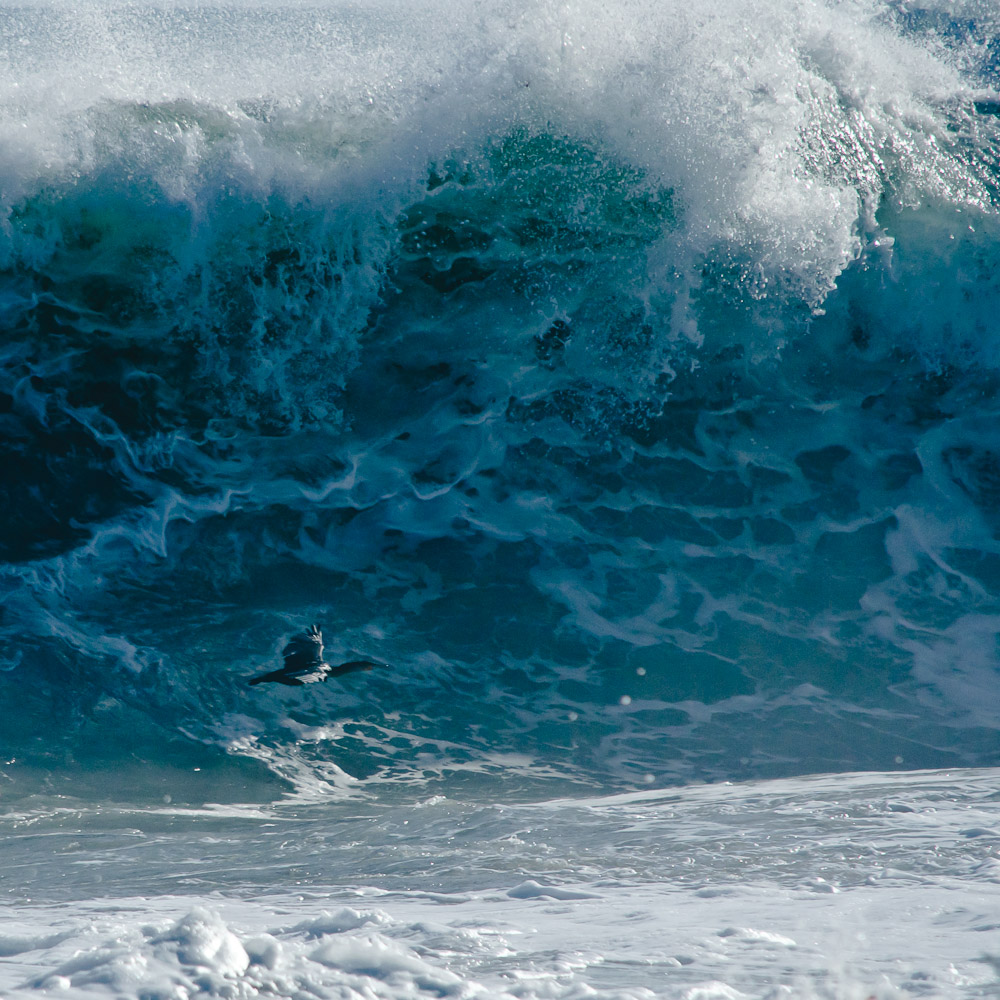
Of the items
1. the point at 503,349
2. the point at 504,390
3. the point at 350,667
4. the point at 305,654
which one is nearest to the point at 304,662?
the point at 305,654

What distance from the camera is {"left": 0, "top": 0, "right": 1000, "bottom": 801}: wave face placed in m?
5.15

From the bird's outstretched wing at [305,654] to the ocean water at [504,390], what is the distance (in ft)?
1.89

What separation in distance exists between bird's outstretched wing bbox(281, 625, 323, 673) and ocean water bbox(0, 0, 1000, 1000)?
0.58m

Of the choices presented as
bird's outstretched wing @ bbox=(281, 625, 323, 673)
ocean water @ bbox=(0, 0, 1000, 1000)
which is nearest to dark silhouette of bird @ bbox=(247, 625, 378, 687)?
bird's outstretched wing @ bbox=(281, 625, 323, 673)

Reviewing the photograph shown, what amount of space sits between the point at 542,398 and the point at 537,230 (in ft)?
3.70

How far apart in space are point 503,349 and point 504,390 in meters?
0.27

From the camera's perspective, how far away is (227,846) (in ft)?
12.7

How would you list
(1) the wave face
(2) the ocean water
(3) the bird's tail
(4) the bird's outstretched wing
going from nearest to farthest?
(4) the bird's outstretched wing
(3) the bird's tail
(2) the ocean water
(1) the wave face

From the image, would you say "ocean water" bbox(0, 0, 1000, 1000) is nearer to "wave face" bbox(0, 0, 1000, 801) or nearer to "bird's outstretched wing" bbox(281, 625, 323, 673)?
"wave face" bbox(0, 0, 1000, 801)

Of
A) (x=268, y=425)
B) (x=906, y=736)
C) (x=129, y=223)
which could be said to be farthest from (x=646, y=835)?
(x=129, y=223)

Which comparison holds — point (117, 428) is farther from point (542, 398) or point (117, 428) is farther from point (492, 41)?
point (492, 41)

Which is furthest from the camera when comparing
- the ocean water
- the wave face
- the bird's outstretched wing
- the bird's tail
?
the wave face

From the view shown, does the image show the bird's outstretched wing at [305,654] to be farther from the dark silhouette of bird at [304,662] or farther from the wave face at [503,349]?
the wave face at [503,349]

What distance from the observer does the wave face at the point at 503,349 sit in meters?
5.15
